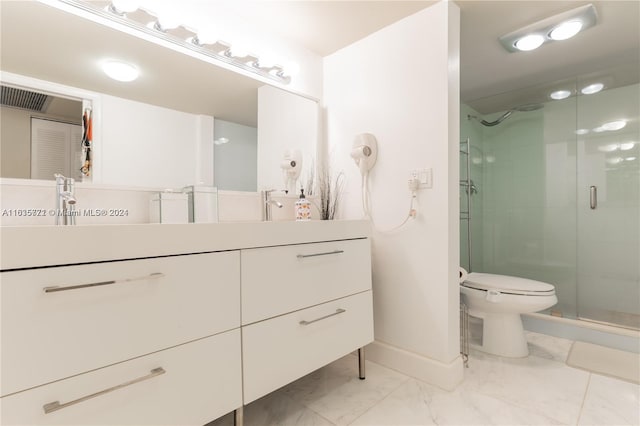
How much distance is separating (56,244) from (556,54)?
2988 mm

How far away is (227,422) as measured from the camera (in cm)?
134

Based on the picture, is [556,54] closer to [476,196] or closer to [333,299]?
[476,196]

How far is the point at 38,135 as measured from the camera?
1.22m

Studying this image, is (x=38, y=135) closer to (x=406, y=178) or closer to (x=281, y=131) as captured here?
(x=281, y=131)

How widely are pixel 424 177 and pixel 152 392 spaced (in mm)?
1477

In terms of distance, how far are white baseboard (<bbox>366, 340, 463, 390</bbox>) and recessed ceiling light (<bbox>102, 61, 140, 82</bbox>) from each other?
1.88 metres

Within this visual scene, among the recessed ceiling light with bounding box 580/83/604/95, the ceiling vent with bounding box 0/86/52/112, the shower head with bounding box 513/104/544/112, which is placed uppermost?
the recessed ceiling light with bounding box 580/83/604/95

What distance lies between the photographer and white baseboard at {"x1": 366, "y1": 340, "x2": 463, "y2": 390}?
160 centimetres

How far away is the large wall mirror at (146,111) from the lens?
1195mm

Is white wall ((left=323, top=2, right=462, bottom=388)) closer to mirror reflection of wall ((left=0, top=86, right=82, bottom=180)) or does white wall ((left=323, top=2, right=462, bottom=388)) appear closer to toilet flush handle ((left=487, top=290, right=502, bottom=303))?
toilet flush handle ((left=487, top=290, right=502, bottom=303))

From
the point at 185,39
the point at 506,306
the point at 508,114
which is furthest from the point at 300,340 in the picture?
the point at 508,114

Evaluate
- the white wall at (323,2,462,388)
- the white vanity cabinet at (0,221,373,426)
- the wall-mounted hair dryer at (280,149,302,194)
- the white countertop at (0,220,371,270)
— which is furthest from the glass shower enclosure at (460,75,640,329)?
the white countertop at (0,220,371,270)

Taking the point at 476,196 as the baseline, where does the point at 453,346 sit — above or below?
below

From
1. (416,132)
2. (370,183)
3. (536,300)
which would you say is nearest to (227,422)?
(370,183)
